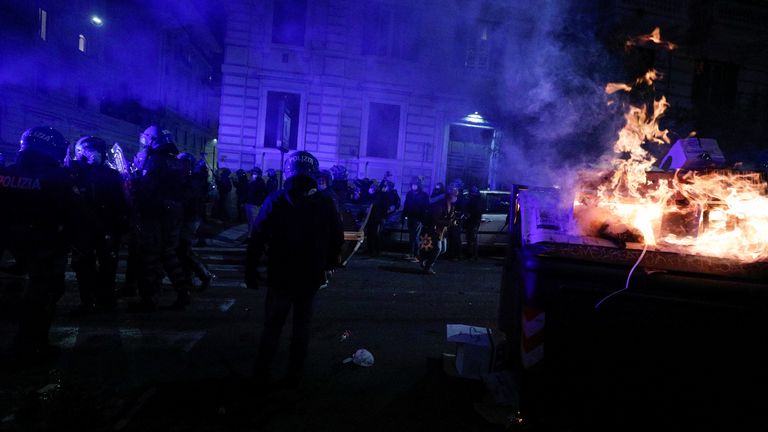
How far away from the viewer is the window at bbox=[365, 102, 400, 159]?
60.7 ft

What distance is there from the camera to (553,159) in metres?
15.5

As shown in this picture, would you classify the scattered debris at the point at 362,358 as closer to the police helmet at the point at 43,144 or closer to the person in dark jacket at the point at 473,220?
the police helmet at the point at 43,144

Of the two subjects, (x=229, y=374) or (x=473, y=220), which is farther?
(x=473, y=220)

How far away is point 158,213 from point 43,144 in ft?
5.06

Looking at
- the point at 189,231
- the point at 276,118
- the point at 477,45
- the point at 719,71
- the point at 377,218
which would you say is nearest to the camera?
the point at 189,231

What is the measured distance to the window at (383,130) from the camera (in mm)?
18516

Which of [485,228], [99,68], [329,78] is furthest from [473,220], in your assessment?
[99,68]

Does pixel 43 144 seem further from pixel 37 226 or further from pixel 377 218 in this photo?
pixel 377 218

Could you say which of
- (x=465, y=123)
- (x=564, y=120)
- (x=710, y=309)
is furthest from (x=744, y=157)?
(x=710, y=309)

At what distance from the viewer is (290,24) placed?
58.4 ft

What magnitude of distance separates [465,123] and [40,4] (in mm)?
15456

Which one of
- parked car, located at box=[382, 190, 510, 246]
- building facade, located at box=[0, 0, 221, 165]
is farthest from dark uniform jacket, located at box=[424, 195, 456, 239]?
building facade, located at box=[0, 0, 221, 165]

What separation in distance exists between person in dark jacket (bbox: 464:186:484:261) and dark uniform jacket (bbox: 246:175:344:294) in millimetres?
7055

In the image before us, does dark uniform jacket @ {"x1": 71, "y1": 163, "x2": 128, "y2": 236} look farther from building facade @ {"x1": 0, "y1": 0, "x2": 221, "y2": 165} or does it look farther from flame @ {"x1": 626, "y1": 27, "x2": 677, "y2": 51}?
flame @ {"x1": 626, "y1": 27, "x2": 677, "y2": 51}
